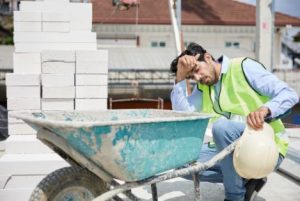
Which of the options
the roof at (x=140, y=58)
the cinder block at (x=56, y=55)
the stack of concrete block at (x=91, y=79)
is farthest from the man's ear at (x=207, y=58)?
the roof at (x=140, y=58)

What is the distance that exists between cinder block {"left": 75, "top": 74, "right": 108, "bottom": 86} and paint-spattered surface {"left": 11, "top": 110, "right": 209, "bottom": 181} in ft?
5.69

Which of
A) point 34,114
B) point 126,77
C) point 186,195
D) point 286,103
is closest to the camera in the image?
point 34,114

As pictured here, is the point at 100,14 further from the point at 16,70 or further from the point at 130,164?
the point at 130,164

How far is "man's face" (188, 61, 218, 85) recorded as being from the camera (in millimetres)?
2738

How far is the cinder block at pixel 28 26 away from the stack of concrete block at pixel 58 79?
0.65 meters

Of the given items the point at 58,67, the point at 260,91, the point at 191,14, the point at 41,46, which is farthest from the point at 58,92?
the point at 191,14

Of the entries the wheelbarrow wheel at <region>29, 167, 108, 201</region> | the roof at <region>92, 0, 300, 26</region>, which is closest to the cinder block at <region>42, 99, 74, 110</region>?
the wheelbarrow wheel at <region>29, 167, 108, 201</region>

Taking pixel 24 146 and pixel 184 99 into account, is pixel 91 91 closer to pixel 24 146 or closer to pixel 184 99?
pixel 24 146

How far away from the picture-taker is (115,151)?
2.05 m

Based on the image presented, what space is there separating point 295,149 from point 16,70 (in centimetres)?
303

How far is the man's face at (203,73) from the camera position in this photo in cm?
274

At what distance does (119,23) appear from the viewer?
20.4 metres

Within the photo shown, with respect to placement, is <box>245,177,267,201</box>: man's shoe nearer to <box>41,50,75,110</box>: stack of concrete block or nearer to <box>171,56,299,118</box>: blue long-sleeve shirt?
<box>171,56,299,118</box>: blue long-sleeve shirt

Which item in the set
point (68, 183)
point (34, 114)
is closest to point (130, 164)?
point (68, 183)
